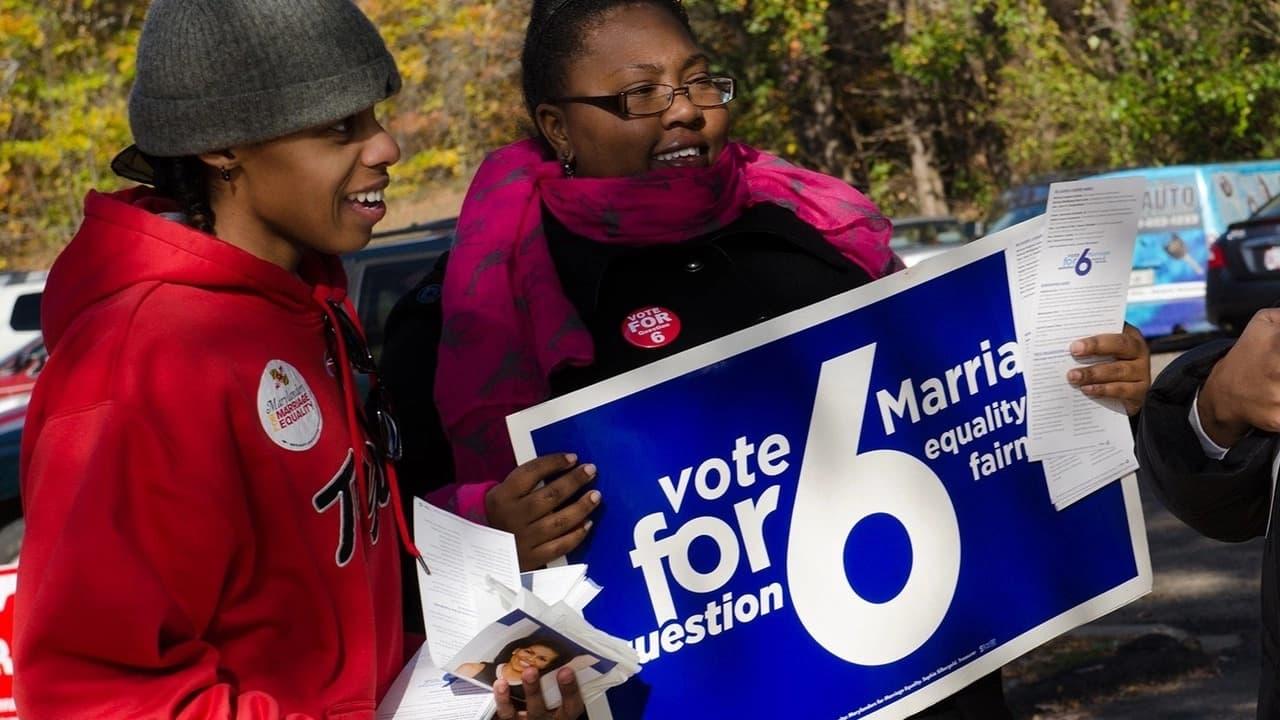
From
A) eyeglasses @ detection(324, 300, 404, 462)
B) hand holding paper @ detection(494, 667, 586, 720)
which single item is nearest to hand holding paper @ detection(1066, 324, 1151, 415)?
hand holding paper @ detection(494, 667, 586, 720)

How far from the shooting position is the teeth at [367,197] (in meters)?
2.35

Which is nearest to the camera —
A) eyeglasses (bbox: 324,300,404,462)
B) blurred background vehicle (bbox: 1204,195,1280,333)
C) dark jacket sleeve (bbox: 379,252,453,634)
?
eyeglasses (bbox: 324,300,404,462)

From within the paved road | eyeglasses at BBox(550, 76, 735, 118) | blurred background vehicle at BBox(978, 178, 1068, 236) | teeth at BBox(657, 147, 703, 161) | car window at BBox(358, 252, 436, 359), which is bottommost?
blurred background vehicle at BBox(978, 178, 1068, 236)

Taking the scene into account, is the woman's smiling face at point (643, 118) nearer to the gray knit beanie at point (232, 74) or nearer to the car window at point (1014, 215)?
the gray knit beanie at point (232, 74)

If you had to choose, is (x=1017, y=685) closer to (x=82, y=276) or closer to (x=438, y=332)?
(x=438, y=332)

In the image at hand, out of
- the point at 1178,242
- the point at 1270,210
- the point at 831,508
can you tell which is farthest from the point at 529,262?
the point at 1178,242

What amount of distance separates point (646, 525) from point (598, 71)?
2.44 ft

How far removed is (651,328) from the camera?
273 centimetres

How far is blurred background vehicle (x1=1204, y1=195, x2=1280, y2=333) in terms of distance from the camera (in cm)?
1352

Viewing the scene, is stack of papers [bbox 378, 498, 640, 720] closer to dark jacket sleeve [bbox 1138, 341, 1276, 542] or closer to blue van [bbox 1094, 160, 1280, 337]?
dark jacket sleeve [bbox 1138, 341, 1276, 542]

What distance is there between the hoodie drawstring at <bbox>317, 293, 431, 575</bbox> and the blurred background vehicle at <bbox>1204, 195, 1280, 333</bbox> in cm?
1201

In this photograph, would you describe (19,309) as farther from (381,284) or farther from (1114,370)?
(1114,370)

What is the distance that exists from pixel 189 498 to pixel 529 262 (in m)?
0.89

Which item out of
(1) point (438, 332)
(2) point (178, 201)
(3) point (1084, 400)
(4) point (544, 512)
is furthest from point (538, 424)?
(3) point (1084, 400)
